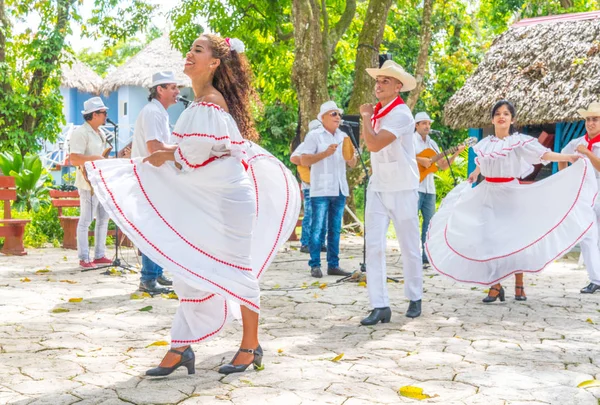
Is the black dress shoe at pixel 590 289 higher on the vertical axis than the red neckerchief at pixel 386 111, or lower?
lower

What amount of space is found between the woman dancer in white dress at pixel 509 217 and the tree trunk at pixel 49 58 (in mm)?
12033

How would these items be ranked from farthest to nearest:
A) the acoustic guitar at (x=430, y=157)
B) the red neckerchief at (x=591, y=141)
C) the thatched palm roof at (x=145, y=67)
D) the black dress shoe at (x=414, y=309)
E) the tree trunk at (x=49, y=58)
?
the thatched palm roof at (x=145, y=67) < the tree trunk at (x=49, y=58) < the acoustic guitar at (x=430, y=157) < the red neckerchief at (x=591, y=141) < the black dress shoe at (x=414, y=309)

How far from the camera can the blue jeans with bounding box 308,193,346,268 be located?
9406 millimetres

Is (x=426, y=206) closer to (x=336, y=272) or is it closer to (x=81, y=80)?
(x=336, y=272)

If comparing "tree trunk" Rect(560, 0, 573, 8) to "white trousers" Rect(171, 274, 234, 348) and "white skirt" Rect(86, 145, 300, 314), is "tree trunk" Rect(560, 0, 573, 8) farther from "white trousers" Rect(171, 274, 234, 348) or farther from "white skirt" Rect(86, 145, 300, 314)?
"white trousers" Rect(171, 274, 234, 348)

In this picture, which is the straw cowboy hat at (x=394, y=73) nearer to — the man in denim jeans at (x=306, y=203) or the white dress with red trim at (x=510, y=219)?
the white dress with red trim at (x=510, y=219)

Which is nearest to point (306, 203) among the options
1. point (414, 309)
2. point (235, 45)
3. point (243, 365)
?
point (414, 309)

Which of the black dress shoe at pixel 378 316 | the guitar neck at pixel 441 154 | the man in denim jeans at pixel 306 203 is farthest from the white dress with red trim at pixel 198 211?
the guitar neck at pixel 441 154

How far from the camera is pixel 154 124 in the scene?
A: 7086mm

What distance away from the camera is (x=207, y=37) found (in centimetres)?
469

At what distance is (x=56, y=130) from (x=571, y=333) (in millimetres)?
14072

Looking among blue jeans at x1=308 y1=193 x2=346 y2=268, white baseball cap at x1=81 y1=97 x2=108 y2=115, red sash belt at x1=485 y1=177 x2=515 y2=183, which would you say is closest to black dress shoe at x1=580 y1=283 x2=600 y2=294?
red sash belt at x1=485 y1=177 x2=515 y2=183

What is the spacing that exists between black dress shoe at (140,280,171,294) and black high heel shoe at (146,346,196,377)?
10.2ft

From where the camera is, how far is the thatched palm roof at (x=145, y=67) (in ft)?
102
